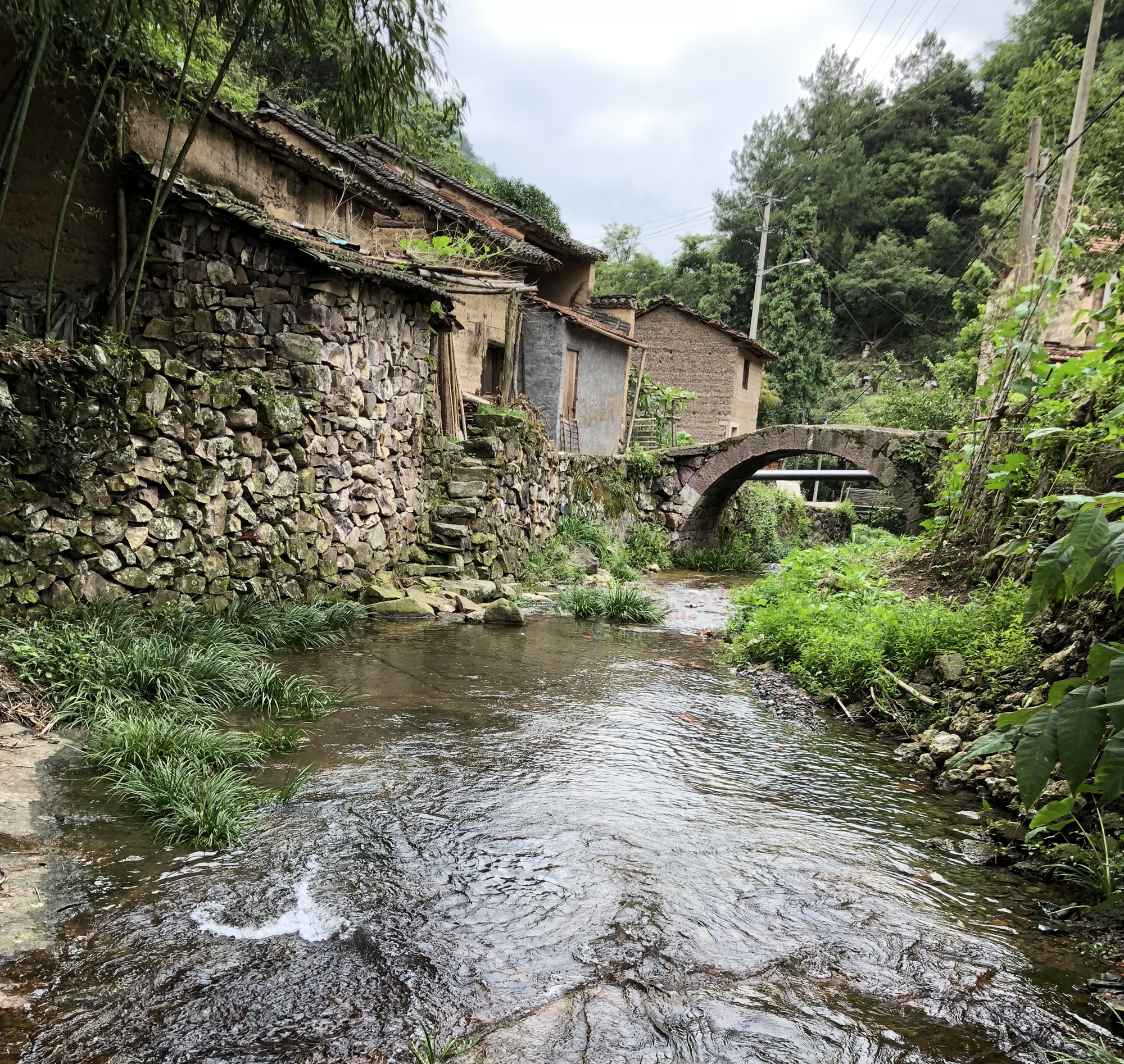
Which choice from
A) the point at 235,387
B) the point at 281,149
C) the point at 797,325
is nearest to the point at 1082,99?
the point at 281,149

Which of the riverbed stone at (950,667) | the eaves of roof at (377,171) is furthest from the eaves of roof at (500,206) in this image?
the riverbed stone at (950,667)

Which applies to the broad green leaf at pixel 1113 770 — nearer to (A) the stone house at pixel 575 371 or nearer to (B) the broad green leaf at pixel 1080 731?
(B) the broad green leaf at pixel 1080 731

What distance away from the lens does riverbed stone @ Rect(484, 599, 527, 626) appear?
29.4 feet

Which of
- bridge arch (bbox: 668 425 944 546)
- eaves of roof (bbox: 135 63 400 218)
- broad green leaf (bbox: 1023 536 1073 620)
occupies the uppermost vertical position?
eaves of roof (bbox: 135 63 400 218)

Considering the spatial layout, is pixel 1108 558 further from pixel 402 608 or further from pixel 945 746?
pixel 402 608

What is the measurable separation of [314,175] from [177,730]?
8.00 metres

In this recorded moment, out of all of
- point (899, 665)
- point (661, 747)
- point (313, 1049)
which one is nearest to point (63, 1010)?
point (313, 1049)

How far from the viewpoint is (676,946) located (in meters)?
3.00

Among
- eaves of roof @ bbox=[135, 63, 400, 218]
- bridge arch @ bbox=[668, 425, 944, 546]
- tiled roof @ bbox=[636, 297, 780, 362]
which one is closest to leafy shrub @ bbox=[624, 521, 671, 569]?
bridge arch @ bbox=[668, 425, 944, 546]

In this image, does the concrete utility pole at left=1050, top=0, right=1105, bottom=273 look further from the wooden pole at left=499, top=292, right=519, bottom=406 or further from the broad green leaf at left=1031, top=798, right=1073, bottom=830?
the broad green leaf at left=1031, top=798, right=1073, bottom=830

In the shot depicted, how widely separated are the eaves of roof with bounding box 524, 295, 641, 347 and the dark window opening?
1344 mm

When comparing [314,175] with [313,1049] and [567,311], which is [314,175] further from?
[313,1049]

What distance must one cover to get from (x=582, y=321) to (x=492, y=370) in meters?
2.38

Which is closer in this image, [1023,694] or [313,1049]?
[313,1049]
